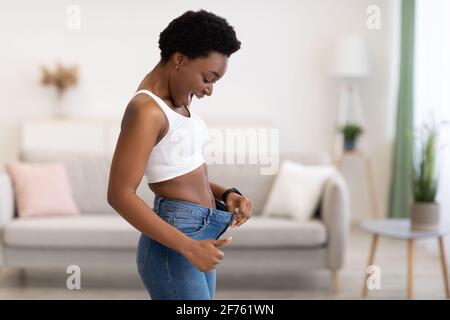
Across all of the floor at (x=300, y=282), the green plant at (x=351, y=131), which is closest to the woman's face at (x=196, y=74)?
the floor at (x=300, y=282)

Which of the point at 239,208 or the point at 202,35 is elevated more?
the point at 202,35

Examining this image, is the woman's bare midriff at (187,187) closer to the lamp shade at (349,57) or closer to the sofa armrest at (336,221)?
the sofa armrest at (336,221)

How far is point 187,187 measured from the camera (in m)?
0.96

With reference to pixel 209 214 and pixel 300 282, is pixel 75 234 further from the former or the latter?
pixel 209 214

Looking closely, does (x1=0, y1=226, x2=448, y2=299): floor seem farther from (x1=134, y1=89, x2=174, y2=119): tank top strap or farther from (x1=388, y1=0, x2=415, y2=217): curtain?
(x1=134, y1=89, x2=174, y2=119): tank top strap

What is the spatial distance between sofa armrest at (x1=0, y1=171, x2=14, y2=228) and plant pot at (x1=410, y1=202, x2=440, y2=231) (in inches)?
58.7

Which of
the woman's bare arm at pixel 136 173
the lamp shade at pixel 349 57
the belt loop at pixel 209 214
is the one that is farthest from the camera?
the lamp shade at pixel 349 57

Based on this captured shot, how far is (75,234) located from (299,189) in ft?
2.75

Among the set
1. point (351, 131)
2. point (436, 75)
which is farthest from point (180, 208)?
point (351, 131)

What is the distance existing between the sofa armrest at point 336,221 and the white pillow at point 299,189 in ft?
0.19

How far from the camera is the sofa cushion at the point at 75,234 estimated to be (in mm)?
2676

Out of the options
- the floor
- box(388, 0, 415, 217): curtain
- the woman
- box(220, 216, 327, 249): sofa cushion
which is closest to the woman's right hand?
the woman

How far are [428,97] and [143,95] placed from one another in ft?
9.95

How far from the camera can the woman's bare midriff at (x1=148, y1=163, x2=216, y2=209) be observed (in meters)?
0.95
